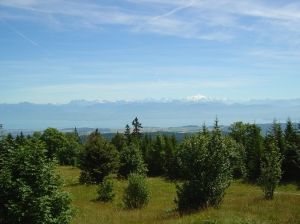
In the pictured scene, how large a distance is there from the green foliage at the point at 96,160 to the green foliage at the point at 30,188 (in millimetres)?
24346

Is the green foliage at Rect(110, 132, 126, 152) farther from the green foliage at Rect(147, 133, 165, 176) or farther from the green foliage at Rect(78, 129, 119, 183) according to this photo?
the green foliage at Rect(78, 129, 119, 183)

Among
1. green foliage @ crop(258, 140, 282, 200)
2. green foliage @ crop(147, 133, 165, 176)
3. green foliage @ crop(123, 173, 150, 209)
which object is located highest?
green foliage @ crop(258, 140, 282, 200)

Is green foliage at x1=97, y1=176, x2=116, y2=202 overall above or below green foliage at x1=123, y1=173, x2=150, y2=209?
below

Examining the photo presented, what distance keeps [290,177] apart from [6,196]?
3634 cm

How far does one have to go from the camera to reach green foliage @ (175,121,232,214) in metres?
13.6

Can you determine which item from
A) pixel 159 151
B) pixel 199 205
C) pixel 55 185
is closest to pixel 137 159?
pixel 159 151

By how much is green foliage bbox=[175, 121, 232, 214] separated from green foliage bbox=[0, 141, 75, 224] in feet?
20.8

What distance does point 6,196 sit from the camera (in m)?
9.28

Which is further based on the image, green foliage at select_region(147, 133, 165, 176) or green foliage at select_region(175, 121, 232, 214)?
green foliage at select_region(147, 133, 165, 176)

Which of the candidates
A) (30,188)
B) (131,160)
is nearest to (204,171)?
(30,188)

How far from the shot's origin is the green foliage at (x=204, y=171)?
13625 mm

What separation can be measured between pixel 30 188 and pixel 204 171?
Answer: 26.7 ft

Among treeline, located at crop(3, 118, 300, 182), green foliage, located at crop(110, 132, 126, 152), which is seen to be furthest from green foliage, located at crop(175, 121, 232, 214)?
green foliage, located at crop(110, 132, 126, 152)

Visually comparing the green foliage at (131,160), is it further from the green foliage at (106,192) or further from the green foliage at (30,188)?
the green foliage at (30,188)
